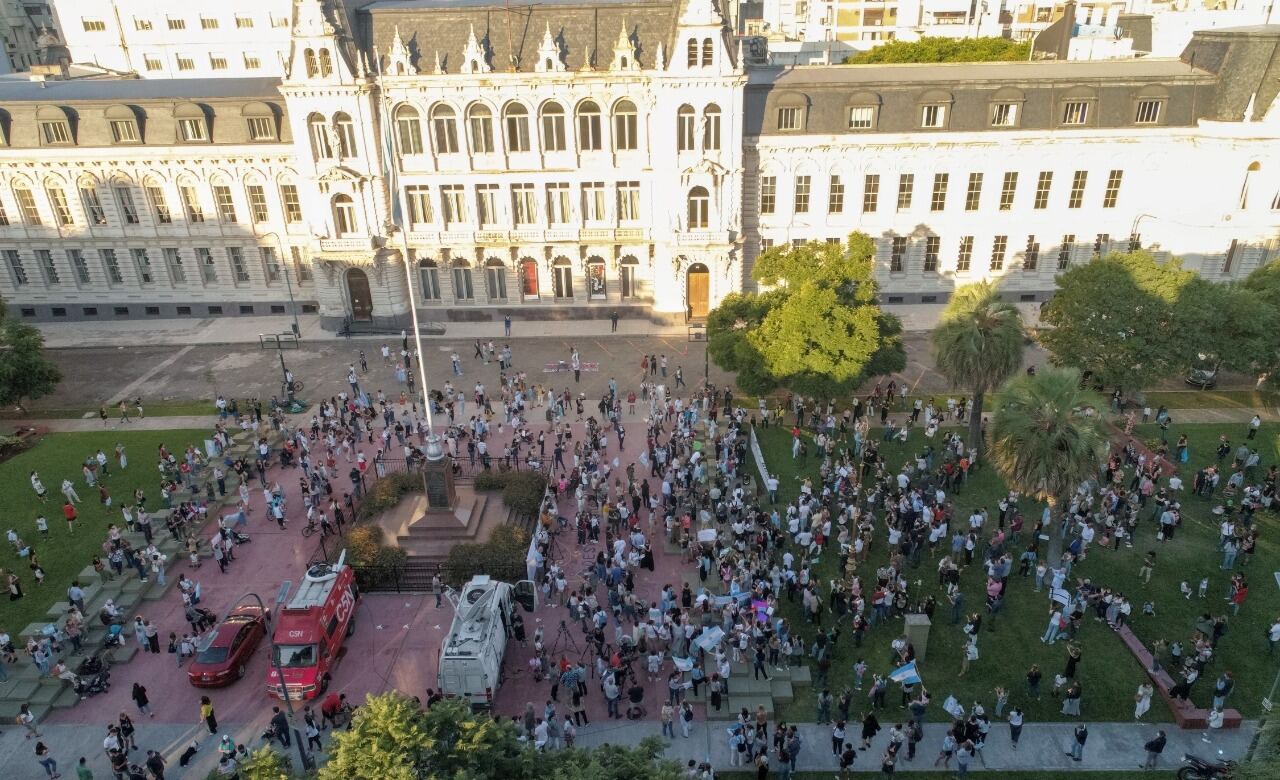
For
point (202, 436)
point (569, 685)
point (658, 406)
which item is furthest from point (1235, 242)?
point (202, 436)

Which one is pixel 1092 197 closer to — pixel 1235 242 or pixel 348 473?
pixel 1235 242

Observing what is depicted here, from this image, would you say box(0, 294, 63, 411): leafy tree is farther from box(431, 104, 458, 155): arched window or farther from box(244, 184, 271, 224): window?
box(431, 104, 458, 155): arched window

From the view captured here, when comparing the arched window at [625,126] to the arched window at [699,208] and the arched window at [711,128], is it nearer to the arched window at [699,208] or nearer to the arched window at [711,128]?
the arched window at [711,128]

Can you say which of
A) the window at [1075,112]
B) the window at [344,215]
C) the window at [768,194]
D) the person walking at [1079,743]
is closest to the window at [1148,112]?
the window at [1075,112]

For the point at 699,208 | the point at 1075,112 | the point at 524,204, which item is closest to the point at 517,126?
the point at 524,204

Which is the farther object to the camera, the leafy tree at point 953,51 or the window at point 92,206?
the leafy tree at point 953,51
